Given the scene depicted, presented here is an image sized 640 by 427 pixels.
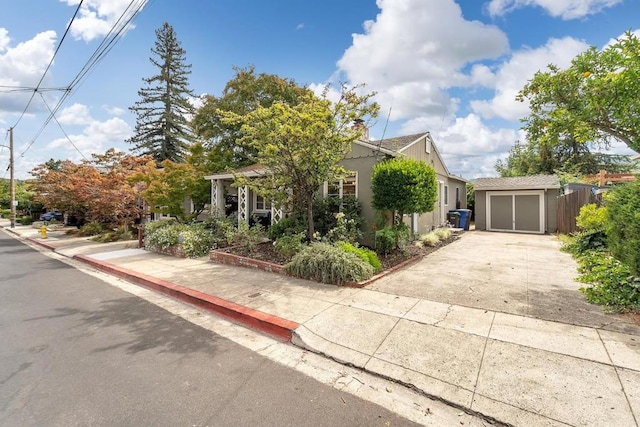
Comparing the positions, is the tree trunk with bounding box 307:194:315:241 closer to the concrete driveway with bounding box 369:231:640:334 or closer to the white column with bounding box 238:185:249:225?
the concrete driveway with bounding box 369:231:640:334

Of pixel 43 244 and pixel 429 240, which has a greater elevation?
pixel 429 240

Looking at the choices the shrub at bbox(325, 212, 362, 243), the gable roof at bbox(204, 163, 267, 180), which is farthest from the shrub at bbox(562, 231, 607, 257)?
the gable roof at bbox(204, 163, 267, 180)

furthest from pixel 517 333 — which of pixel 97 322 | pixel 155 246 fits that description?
pixel 155 246

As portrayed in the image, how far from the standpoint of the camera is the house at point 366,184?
9281 mm

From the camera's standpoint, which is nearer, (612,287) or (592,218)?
(612,287)

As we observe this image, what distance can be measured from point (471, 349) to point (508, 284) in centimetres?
302

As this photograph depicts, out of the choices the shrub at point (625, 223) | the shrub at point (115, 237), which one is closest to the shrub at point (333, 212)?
the shrub at point (625, 223)

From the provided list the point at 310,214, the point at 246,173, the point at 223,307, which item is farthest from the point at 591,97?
the point at 246,173

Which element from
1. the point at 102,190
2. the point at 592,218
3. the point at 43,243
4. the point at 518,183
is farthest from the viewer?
the point at 518,183

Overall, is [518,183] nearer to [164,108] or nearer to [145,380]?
[145,380]

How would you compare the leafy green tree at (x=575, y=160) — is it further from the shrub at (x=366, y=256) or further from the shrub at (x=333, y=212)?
the shrub at (x=366, y=256)

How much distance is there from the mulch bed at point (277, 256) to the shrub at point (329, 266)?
892mm

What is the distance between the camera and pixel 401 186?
805cm

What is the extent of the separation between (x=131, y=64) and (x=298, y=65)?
18.8ft
